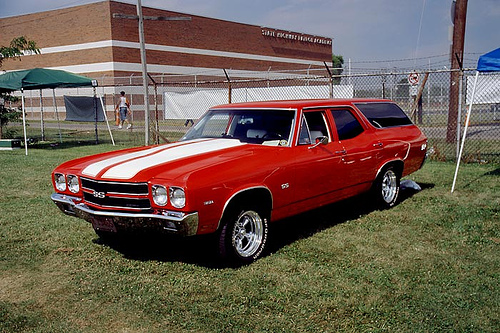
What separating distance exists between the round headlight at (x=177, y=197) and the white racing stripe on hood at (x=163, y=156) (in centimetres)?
44

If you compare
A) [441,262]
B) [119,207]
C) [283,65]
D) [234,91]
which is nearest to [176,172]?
[119,207]

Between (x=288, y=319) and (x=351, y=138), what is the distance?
10.6 ft

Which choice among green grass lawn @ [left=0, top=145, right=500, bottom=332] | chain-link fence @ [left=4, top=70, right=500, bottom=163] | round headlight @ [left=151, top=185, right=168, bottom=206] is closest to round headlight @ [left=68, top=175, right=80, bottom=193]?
green grass lawn @ [left=0, top=145, right=500, bottom=332]

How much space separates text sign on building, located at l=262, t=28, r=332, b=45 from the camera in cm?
4977

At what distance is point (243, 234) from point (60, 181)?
2.08m

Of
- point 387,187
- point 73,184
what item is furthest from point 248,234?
point 387,187

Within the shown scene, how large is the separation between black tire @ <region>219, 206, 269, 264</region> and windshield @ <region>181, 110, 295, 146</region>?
38.5 inches

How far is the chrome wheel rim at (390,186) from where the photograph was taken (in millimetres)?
7289

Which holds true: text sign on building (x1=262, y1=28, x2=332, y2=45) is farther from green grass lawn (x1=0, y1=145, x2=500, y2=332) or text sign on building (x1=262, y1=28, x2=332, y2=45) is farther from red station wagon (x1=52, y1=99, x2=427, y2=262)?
green grass lawn (x1=0, y1=145, x2=500, y2=332)

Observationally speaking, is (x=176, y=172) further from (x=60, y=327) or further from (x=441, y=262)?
(x=441, y=262)

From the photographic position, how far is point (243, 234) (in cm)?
502

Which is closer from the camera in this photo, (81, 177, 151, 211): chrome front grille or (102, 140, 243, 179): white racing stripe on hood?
(81, 177, 151, 211): chrome front grille

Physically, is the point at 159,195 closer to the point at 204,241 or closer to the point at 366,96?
the point at 204,241

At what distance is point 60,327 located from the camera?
3719mm
